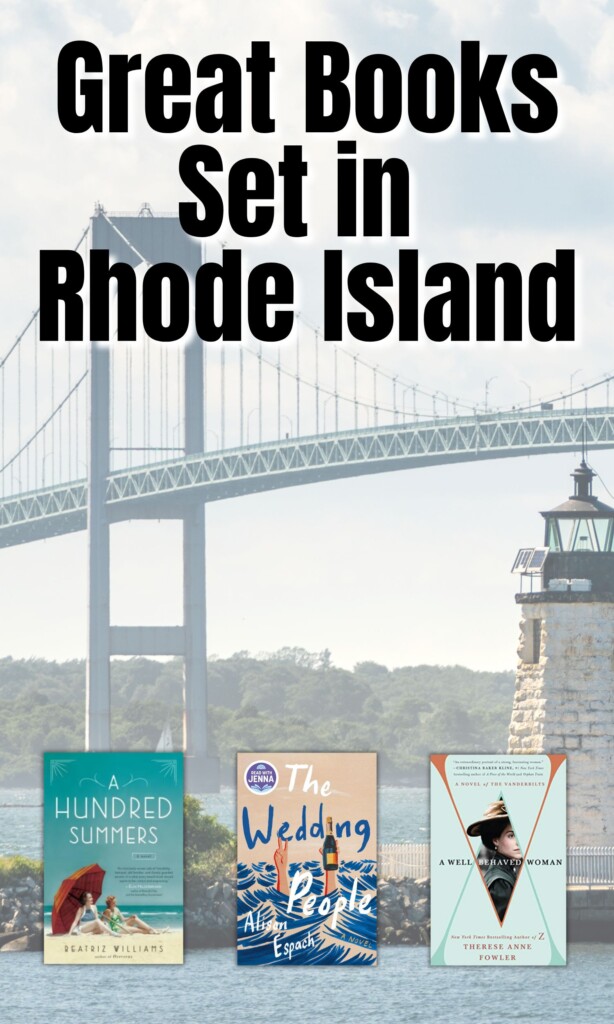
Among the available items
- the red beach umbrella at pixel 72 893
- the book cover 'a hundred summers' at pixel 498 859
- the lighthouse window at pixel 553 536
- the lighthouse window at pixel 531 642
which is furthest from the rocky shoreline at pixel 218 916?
the red beach umbrella at pixel 72 893

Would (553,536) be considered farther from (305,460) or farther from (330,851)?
(305,460)

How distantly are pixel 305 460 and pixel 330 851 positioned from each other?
55.9 metres

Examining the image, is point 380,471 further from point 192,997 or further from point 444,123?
point 444,123

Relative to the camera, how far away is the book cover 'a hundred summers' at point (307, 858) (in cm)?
1037

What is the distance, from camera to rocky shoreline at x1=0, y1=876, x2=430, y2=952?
2958 cm

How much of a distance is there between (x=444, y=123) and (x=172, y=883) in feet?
38.4

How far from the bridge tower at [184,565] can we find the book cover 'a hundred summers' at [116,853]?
181ft

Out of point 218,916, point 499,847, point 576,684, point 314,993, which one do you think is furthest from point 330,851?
point 218,916

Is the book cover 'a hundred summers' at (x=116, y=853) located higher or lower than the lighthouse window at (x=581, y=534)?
lower

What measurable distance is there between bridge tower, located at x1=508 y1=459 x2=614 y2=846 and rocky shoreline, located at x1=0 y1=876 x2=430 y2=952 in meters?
3.21

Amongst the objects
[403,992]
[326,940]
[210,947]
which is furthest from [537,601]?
[326,940]

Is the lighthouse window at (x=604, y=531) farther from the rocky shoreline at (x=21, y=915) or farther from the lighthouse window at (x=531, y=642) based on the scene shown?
the rocky shoreline at (x=21, y=915)

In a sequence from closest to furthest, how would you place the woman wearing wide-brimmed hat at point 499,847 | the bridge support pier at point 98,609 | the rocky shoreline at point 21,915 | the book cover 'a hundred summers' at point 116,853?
the book cover 'a hundred summers' at point 116,853 < the woman wearing wide-brimmed hat at point 499,847 < the rocky shoreline at point 21,915 < the bridge support pier at point 98,609

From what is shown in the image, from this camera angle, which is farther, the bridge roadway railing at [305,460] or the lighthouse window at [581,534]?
the bridge roadway railing at [305,460]
